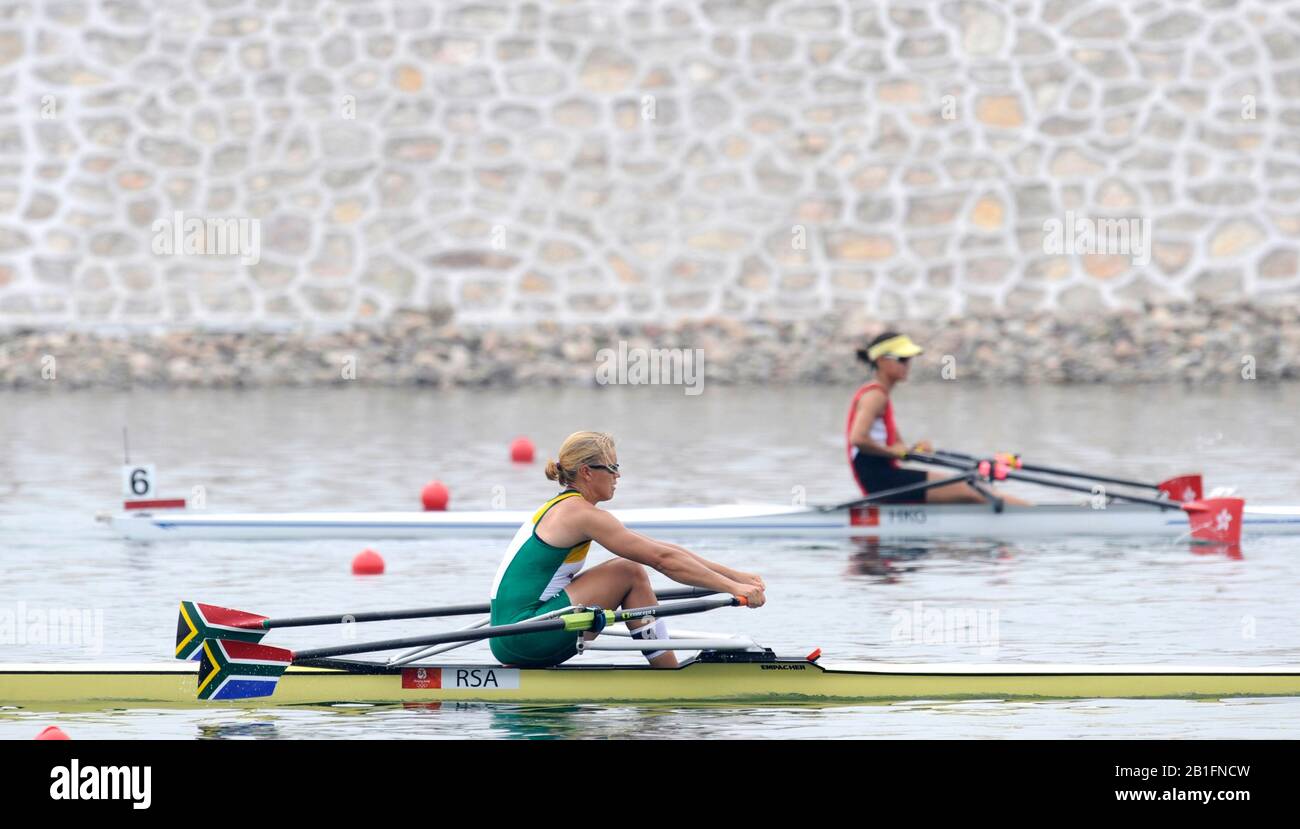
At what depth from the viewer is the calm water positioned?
9.58 m

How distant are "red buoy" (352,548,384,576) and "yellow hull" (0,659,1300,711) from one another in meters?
4.07

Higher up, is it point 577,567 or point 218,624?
point 577,567

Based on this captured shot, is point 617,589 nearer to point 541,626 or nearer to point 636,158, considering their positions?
point 541,626

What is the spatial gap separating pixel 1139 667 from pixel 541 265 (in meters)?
16.9

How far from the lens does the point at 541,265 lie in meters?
26.3

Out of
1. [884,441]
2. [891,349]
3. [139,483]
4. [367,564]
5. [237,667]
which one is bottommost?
[237,667]

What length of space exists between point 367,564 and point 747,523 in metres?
2.54

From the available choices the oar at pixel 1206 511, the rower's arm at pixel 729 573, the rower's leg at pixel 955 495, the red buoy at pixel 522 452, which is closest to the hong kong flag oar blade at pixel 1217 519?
the oar at pixel 1206 511

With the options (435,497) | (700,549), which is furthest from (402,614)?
(435,497)

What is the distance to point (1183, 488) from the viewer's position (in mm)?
15141
